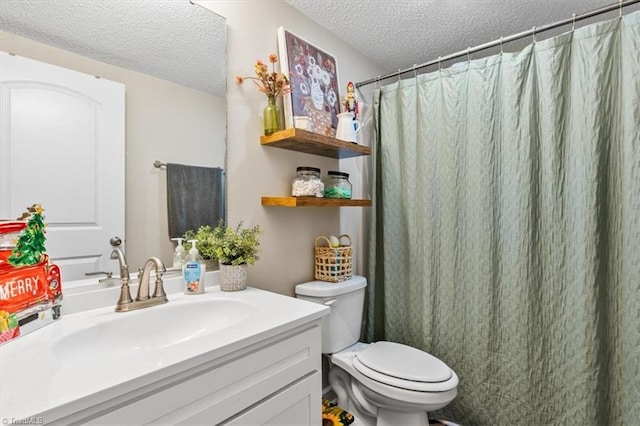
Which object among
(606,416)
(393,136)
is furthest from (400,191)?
(606,416)

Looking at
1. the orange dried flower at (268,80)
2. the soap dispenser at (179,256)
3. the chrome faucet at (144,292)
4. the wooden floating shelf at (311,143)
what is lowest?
the chrome faucet at (144,292)

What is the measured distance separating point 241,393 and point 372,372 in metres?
0.77

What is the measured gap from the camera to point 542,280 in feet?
4.67

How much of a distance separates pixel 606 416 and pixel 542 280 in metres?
0.56

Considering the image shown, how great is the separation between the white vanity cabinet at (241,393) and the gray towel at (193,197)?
620 millimetres

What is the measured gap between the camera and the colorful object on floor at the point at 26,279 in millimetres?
753

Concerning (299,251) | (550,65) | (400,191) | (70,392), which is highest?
(550,65)

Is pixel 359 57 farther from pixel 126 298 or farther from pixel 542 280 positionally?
pixel 126 298

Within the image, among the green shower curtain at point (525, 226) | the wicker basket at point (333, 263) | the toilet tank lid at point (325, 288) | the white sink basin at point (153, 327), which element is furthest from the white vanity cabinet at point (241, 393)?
the green shower curtain at point (525, 226)

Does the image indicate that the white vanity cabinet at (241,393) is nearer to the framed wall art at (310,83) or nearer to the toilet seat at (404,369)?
the toilet seat at (404,369)

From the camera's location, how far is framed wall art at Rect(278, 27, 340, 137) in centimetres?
153

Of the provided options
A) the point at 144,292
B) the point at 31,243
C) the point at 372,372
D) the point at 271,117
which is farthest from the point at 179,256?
the point at 372,372

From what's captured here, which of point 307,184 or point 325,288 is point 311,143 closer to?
point 307,184

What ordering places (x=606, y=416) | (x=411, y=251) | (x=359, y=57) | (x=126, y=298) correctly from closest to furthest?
(x=126, y=298), (x=606, y=416), (x=411, y=251), (x=359, y=57)
